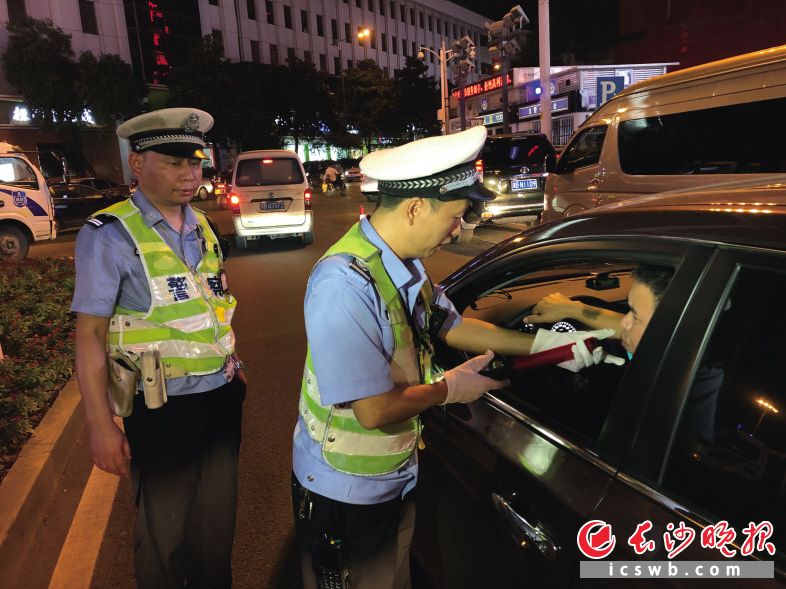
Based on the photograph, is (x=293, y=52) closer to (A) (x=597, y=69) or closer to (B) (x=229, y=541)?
(A) (x=597, y=69)

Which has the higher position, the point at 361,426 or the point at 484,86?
the point at 484,86

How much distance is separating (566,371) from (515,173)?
367 inches

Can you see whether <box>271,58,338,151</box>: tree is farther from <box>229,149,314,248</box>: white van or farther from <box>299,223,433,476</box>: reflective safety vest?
<box>299,223,433,476</box>: reflective safety vest

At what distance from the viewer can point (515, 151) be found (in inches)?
431

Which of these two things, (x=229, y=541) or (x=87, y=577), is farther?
(x=87, y=577)

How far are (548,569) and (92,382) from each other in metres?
1.48

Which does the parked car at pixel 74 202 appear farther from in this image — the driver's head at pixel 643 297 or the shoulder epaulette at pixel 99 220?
Answer: the driver's head at pixel 643 297

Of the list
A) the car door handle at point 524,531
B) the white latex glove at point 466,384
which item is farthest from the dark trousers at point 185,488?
the car door handle at point 524,531

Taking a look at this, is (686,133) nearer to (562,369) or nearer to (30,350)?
(562,369)

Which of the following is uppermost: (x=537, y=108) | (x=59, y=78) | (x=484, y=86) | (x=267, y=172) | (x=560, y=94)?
(x=59, y=78)

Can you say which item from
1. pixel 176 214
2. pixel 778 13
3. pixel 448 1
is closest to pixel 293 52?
pixel 448 1

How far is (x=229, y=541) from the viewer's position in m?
2.19

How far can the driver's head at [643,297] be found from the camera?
138cm

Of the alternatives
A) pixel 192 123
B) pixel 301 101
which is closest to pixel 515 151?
pixel 192 123
